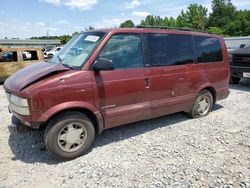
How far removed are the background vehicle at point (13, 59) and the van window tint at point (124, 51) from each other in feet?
27.1

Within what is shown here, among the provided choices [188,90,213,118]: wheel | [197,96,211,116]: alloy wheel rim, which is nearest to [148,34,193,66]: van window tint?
[188,90,213,118]: wheel

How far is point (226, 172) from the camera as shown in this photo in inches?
143

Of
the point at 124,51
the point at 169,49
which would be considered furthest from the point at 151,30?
the point at 124,51

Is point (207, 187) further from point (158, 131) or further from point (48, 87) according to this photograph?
point (48, 87)

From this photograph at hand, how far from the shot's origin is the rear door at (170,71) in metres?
4.80

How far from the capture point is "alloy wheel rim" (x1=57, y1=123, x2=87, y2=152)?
12.9 ft

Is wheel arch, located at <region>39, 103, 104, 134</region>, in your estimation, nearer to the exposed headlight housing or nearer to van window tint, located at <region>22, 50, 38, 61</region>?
the exposed headlight housing

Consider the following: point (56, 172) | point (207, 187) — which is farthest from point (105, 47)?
point (207, 187)

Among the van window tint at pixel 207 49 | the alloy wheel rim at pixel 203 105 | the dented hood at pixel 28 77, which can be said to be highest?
the van window tint at pixel 207 49

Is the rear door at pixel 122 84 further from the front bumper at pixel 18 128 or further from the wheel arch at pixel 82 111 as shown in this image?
the front bumper at pixel 18 128

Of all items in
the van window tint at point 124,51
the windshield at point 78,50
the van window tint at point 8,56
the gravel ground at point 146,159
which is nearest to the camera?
the gravel ground at point 146,159

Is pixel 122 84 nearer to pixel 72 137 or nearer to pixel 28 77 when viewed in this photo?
pixel 72 137

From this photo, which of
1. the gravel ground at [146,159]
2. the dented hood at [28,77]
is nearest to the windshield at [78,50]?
the dented hood at [28,77]

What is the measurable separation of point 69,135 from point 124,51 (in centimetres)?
169
